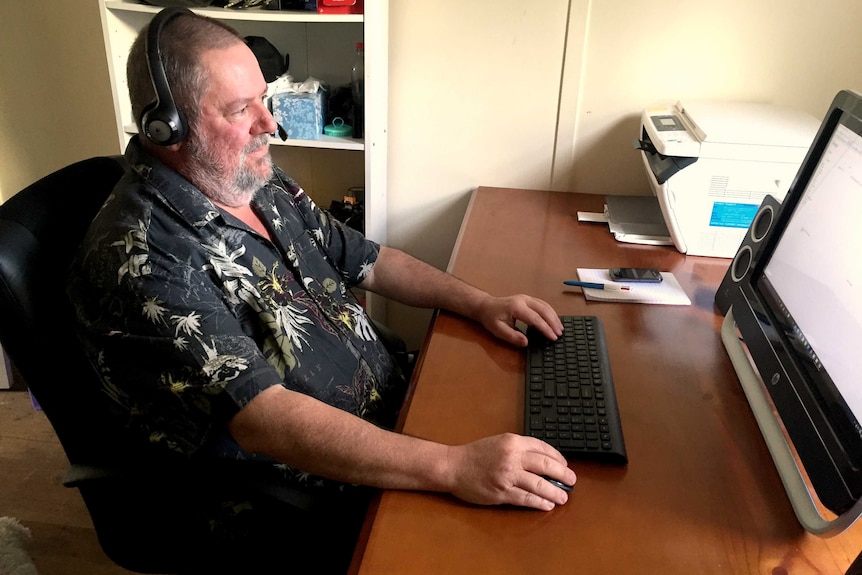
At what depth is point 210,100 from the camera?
42.5 inches

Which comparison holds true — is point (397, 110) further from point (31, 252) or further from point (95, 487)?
point (95, 487)

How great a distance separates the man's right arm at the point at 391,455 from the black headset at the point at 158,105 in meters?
0.45

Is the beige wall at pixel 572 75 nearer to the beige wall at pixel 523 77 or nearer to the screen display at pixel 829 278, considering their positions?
the beige wall at pixel 523 77

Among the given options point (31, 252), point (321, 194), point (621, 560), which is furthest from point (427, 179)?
point (621, 560)

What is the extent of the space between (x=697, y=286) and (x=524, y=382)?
573 millimetres

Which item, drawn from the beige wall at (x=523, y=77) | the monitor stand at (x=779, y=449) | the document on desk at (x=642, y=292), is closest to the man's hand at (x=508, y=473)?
the monitor stand at (x=779, y=449)

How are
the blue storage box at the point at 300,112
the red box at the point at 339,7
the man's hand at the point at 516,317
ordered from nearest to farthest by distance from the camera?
the man's hand at the point at 516,317 < the red box at the point at 339,7 < the blue storage box at the point at 300,112

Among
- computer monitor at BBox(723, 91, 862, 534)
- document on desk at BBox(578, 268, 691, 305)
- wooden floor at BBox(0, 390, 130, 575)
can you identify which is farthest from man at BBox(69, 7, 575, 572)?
wooden floor at BBox(0, 390, 130, 575)

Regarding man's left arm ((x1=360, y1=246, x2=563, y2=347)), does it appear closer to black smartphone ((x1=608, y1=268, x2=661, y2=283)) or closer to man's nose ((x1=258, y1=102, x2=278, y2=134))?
black smartphone ((x1=608, y1=268, x2=661, y2=283))

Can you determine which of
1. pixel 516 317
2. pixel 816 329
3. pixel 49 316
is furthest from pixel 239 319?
pixel 816 329

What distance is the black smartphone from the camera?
4.54 ft

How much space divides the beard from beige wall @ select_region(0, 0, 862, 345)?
0.68 m

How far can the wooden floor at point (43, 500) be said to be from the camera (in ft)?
5.49

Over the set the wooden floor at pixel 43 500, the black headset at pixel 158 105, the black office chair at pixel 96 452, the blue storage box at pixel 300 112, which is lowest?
the wooden floor at pixel 43 500
